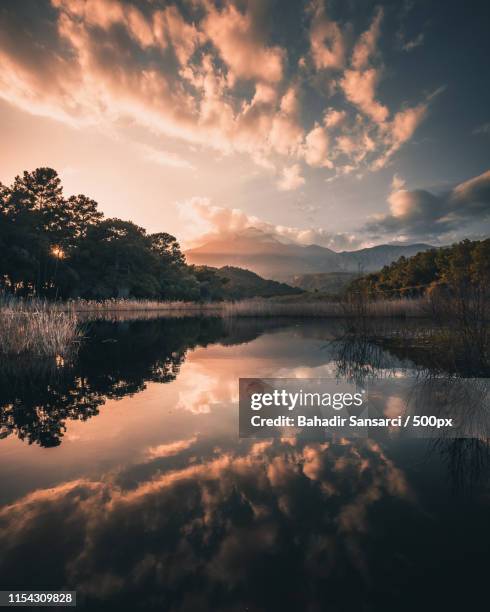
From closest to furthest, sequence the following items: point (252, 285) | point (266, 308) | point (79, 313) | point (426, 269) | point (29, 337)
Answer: point (29, 337) → point (266, 308) → point (79, 313) → point (426, 269) → point (252, 285)

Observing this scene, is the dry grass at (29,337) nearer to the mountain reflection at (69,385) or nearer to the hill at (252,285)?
the mountain reflection at (69,385)

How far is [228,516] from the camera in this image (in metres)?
2.56

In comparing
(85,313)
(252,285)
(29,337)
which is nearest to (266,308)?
(85,313)

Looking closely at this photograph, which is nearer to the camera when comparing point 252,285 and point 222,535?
point 222,535

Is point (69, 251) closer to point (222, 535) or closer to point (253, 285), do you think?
point (222, 535)

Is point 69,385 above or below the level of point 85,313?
below

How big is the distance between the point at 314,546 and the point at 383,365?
686cm

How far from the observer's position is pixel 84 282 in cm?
4141

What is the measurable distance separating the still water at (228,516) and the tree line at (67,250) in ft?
98.8

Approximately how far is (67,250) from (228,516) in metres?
45.6

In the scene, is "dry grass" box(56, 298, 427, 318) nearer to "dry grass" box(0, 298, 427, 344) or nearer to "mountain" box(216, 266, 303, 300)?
"dry grass" box(0, 298, 427, 344)

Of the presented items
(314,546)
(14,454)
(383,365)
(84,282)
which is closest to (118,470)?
(14,454)

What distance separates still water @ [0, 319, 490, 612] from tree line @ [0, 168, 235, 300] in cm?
3011

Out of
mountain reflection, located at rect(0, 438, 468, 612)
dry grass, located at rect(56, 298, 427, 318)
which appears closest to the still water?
mountain reflection, located at rect(0, 438, 468, 612)
